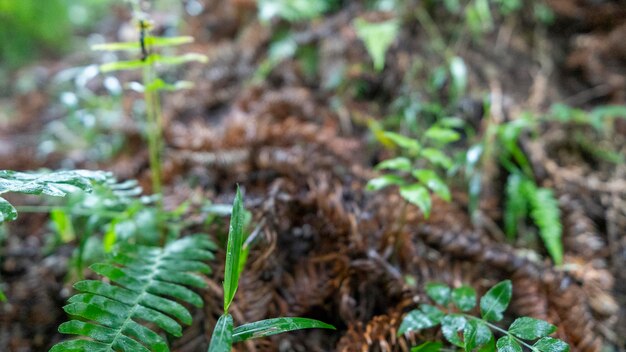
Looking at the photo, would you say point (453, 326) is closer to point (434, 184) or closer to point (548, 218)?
point (434, 184)

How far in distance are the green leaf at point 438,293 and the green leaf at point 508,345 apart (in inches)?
8.8

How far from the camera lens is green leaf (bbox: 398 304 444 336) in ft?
3.64

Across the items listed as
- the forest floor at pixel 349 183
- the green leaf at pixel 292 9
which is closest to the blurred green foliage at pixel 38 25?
the forest floor at pixel 349 183

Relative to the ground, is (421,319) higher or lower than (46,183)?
lower

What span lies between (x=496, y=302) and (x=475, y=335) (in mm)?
137

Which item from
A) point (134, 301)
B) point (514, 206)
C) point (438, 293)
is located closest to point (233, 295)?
point (134, 301)

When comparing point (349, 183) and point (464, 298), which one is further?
point (349, 183)

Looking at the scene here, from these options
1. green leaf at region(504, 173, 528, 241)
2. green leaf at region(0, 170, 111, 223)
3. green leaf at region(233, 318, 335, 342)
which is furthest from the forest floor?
green leaf at region(0, 170, 111, 223)

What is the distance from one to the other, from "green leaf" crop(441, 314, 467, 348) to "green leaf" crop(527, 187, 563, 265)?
75 cm

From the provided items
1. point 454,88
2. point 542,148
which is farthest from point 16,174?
point 542,148

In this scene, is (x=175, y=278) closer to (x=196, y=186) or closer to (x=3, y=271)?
(x=196, y=186)

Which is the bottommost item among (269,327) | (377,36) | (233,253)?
(269,327)

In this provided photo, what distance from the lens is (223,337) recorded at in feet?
2.75

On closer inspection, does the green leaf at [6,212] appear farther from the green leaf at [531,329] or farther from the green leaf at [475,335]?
the green leaf at [531,329]
